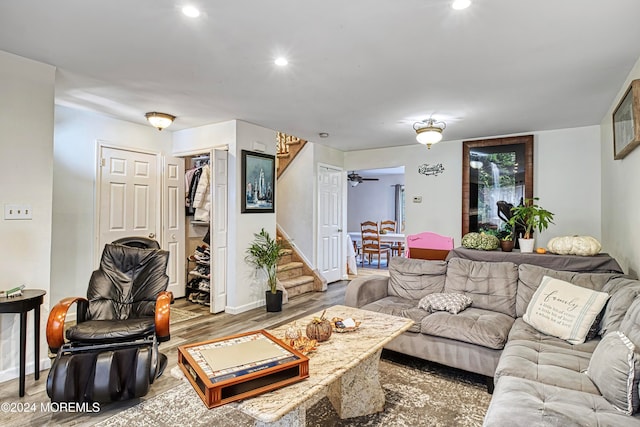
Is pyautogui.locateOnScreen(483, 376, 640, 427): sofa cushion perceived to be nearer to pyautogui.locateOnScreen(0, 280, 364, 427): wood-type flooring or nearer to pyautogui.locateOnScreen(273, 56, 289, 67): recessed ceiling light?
pyautogui.locateOnScreen(0, 280, 364, 427): wood-type flooring

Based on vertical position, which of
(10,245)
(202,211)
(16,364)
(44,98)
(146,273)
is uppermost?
(44,98)

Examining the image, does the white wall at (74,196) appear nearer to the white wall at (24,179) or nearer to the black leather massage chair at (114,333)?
the white wall at (24,179)

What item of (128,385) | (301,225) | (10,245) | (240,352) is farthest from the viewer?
(301,225)

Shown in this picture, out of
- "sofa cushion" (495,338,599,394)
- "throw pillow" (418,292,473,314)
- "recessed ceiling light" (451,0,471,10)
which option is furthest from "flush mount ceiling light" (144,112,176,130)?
"sofa cushion" (495,338,599,394)

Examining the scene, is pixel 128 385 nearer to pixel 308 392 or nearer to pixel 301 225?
pixel 308 392

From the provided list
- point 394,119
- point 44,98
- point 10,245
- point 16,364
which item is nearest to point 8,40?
point 44,98

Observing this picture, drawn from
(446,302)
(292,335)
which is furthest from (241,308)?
(292,335)

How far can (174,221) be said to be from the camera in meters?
4.95

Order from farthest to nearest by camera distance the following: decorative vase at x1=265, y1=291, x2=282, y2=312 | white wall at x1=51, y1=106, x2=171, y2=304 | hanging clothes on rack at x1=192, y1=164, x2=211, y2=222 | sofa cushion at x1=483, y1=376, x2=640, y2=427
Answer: hanging clothes on rack at x1=192, y1=164, x2=211, y2=222 → decorative vase at x1=265, y1=291, x2=282, y2=312 → white wall at x1=51, y1=106, x2=171, y2=304 → sofa cushion at x1=483, y1=376, x2=640, y2=427

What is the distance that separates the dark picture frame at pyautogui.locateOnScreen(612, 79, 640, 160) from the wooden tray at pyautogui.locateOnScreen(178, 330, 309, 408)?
2.86 m

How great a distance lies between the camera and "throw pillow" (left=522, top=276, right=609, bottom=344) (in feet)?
7.32

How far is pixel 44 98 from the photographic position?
2.77 meters

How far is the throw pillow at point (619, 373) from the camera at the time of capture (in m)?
1.46

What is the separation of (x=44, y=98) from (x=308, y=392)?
3.05 meters
